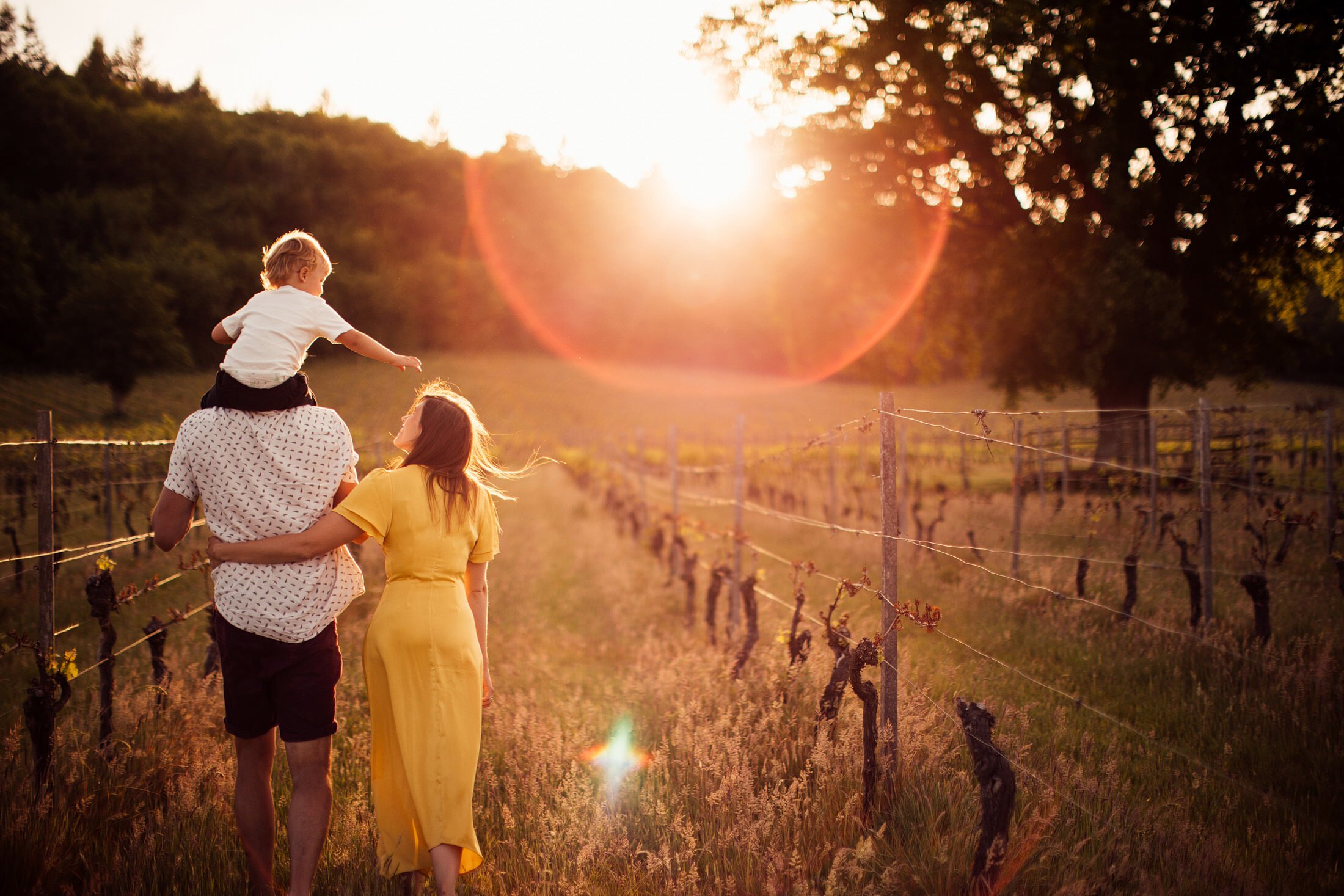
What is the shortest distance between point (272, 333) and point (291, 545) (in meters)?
0.67

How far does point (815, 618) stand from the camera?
621 cm

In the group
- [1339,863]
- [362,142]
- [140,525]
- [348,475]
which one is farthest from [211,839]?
[362,142]

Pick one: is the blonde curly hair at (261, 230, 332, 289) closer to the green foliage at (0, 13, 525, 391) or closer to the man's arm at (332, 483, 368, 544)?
the man's arm at (332, 483, 368, 544)

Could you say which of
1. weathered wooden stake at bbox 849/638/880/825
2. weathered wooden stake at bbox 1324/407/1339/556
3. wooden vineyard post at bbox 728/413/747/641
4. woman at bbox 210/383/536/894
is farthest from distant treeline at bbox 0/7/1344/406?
woman at bbox 210/383/536/894

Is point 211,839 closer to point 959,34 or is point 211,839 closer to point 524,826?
point 524,826

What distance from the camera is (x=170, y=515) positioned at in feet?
7.59

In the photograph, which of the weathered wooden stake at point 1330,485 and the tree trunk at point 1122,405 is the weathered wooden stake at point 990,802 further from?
the tree trunk at point 1122,405

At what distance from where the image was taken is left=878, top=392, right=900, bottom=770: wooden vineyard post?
10.3 feet

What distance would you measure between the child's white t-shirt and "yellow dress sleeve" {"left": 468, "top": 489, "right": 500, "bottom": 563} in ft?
2.41

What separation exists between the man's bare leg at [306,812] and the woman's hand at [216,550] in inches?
24.9

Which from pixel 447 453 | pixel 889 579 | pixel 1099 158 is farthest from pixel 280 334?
pixel 1099 158

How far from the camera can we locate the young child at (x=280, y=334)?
2.26m

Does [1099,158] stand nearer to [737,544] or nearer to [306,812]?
[737,544]

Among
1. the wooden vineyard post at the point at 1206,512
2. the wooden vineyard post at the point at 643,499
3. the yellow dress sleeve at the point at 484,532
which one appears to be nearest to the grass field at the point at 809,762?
the wooden vineyard post at the point at 1206,512
